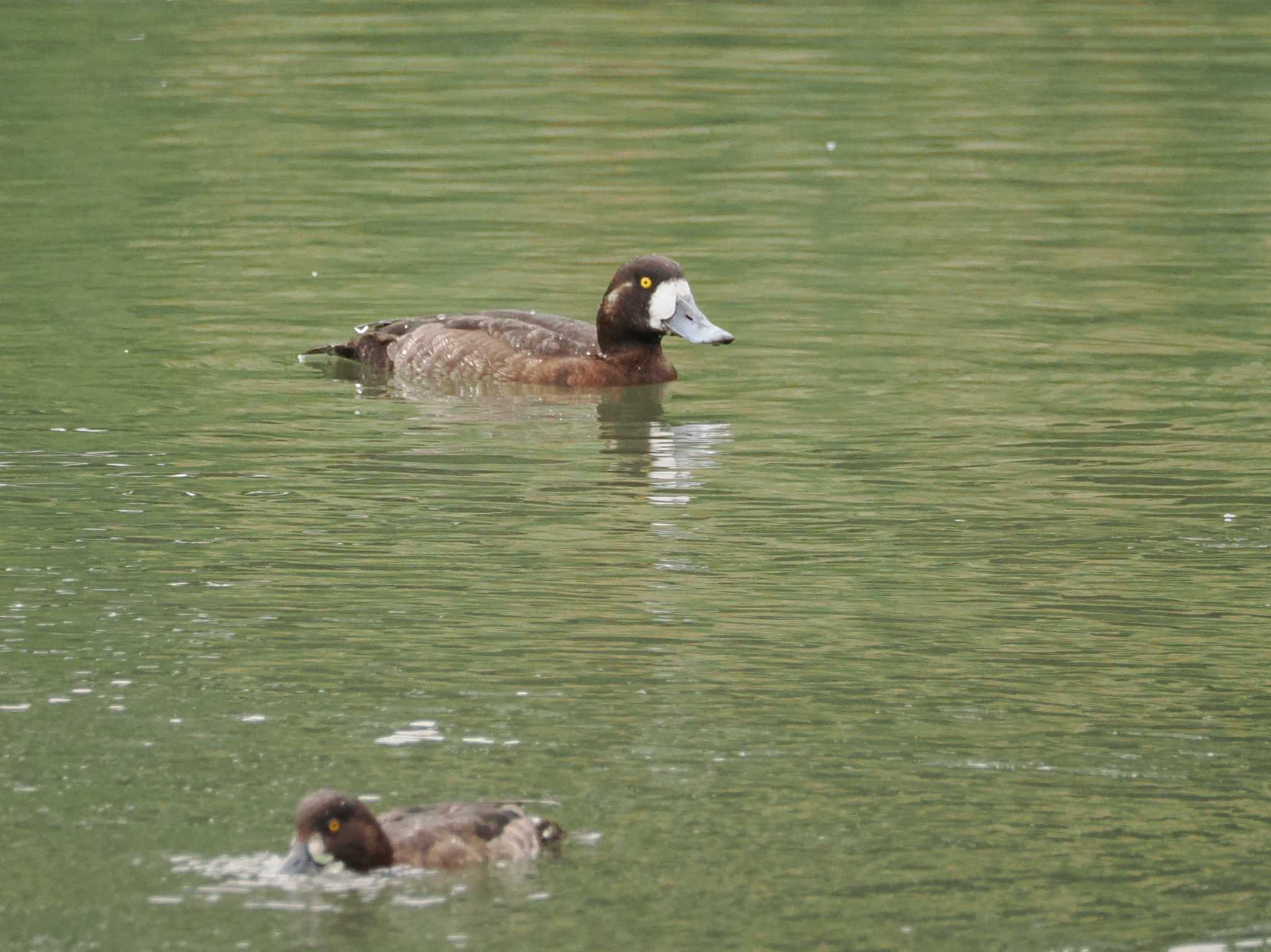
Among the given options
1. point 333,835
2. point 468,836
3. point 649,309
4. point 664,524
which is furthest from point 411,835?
point 649,309

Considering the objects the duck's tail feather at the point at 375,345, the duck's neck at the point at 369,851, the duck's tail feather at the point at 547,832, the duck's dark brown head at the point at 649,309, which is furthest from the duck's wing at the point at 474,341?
the duck's neck at the point at 369,851

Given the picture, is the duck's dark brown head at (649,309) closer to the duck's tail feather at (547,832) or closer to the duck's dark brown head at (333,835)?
the duck's tail feather at (547,832)

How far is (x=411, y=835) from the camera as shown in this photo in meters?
7.59

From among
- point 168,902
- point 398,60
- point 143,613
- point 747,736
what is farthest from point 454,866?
point 398,60

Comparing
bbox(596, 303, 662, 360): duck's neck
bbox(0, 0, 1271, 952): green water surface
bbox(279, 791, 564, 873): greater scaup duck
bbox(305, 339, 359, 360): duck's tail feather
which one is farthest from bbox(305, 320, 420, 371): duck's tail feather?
bbox(279, 791, 564, 873): greater scaup duck

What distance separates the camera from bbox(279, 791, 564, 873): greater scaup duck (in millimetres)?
7383

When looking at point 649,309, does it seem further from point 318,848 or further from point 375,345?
point 318,848

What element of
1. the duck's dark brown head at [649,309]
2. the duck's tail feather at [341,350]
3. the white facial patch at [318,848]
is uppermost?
the duck's dark brown head at [649,309]

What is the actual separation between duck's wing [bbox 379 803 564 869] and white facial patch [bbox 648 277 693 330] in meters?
8.13

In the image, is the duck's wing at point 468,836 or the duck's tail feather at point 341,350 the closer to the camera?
the duck's wing at point 468,836

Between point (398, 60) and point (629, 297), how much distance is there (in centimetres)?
1323

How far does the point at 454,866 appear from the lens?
24.9 feet

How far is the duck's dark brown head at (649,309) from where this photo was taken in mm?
15594

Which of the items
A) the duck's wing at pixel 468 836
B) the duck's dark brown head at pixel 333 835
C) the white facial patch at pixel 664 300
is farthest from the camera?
the white facial patch at pixel 664 300
